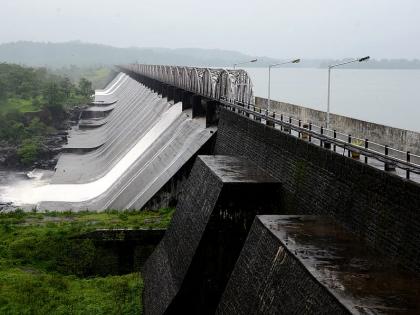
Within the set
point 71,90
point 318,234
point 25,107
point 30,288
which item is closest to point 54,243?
point 30,288

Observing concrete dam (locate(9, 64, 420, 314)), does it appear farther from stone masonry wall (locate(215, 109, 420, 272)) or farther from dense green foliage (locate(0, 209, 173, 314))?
dense green foliage (locate(0, 209, 173, 314))

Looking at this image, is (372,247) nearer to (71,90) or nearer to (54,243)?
(54,243)

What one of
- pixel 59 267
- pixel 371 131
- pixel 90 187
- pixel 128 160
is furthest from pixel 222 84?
pixel 59 267

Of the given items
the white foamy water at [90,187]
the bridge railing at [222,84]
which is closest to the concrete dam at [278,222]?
the bridge railing at [222,84]

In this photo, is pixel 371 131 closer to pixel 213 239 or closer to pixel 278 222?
pixel 213 239

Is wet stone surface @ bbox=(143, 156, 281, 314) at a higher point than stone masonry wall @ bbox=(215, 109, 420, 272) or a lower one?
lower

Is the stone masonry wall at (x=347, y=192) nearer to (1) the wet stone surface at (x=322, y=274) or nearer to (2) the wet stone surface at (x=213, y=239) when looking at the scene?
(1) the wet stone surface at (x=322, y=274)

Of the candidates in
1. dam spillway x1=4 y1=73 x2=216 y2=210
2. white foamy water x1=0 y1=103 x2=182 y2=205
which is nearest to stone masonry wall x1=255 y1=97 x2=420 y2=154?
dam spillway x1=4 y1=73 x2=216 y2=210
